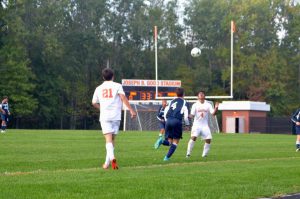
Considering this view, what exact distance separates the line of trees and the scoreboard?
19.0 meters

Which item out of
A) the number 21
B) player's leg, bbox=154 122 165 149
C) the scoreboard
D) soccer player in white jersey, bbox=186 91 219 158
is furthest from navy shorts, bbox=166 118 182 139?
the scoreboard

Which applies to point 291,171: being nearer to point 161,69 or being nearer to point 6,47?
point 6,47

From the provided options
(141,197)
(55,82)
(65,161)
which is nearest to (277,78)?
(55,82)

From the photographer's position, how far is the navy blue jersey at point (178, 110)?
16641 mm

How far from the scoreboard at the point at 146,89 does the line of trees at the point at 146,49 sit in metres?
19.0

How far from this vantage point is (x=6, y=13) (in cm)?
6756

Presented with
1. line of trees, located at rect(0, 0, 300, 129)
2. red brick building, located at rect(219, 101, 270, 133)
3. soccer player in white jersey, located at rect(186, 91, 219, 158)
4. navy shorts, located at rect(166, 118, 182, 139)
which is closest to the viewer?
navy shorts, located at rect(166, 118, 182, 139)

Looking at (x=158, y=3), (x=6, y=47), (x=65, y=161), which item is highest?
(x=158, y=3)

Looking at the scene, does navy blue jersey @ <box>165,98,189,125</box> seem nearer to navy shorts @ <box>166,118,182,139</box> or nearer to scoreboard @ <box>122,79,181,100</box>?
navy shorts @ <box>166,118,182,139</box>

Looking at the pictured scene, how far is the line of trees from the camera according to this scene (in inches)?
2854

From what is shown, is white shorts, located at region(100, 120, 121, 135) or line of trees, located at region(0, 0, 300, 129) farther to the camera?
line of trees, located at region(0, 0, 300, 129)

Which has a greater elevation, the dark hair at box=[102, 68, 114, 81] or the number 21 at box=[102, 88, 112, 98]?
the dark hair at box=[102, 68, 114, 81]

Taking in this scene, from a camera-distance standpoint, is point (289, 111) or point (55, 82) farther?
point (289, 111)

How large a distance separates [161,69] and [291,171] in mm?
67088
